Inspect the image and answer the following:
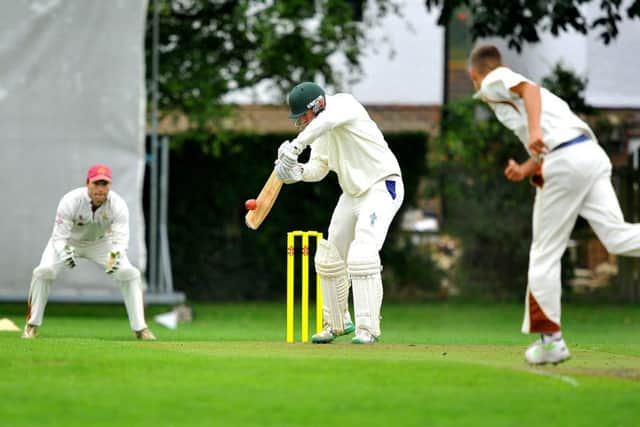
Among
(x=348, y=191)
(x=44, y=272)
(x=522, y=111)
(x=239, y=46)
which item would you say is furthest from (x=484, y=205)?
(x=522, y=111)

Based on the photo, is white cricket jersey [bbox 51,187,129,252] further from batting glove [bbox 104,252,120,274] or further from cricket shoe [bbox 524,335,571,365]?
cricket shoe [bbox 524,335,571,365]

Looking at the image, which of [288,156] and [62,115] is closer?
[288,156]

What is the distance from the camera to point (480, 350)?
885cm

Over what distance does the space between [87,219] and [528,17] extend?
5834 mm

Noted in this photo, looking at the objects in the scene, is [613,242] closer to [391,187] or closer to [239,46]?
[391,187]

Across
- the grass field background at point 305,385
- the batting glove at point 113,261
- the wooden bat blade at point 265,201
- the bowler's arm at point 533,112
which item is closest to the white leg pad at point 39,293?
the batting glove at point 113,261

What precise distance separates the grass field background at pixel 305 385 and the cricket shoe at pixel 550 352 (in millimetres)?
71

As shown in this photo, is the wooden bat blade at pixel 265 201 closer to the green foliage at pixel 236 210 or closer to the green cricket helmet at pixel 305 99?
the green cricket helmet at pixel 305 99

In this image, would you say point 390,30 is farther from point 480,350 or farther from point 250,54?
point 480,350

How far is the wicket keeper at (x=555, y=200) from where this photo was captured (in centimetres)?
712

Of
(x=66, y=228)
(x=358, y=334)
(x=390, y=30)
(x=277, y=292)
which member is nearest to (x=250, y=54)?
(x=277, y=292)

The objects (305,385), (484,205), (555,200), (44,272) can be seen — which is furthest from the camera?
(484,205)

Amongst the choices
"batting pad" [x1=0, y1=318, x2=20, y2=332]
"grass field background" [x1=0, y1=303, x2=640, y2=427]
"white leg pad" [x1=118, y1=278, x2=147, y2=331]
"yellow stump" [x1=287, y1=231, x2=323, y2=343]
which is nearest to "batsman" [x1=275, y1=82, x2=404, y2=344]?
"yellow stump" [x1=287, y1=231, x2=323, y2=343]

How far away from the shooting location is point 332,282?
934cm
